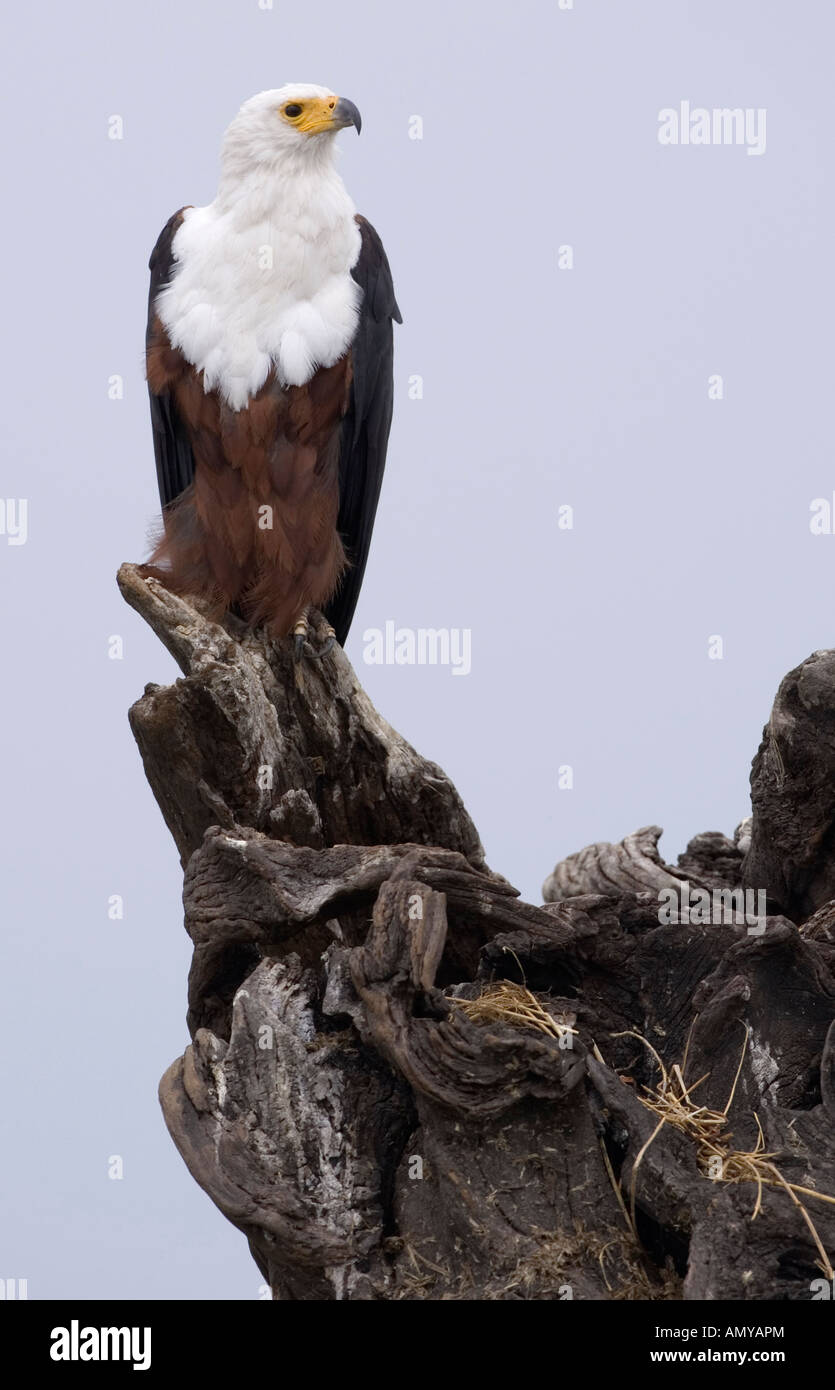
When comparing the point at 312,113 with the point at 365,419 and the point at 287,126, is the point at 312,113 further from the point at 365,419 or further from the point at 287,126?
the point at 365,419

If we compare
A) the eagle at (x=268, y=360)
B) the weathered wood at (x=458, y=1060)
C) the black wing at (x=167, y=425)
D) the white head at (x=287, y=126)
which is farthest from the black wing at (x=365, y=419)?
the weathered wood at (x=458, y=1060)

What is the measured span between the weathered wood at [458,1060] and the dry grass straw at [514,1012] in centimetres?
1

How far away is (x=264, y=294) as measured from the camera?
5.50 metres

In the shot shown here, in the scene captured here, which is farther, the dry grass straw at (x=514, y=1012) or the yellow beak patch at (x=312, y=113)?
the yellow beak patch at (x=312, y=113)

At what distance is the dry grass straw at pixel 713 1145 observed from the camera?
366 centimetres

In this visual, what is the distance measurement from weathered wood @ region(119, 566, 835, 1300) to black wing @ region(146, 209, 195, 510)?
1382 mm

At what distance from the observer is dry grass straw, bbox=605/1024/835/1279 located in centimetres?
366

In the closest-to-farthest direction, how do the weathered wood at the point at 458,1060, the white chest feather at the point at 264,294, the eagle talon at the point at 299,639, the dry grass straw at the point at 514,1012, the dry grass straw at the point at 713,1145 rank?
the dry grass straw at the point at 713,1145, the weathered wood at the point at 458,1060, the dry grass straw at the point at 514,1012, the eagle talon at the point at 299,639, the white chest feather at the point at 264,294

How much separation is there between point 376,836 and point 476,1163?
5.14 feet

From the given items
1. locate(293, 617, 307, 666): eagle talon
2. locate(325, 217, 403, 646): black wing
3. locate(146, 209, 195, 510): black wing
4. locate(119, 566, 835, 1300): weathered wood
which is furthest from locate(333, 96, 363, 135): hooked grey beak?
locate(119, 566, 835, 1300): weathered wood

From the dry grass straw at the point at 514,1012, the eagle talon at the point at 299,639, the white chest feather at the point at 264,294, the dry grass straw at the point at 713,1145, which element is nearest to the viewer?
the dry grass straw at the point at 713,1145

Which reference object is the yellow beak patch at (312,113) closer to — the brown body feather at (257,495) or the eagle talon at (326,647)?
the brown body feather at (257,495)

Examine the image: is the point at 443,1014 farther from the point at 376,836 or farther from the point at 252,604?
the point at 252,604
